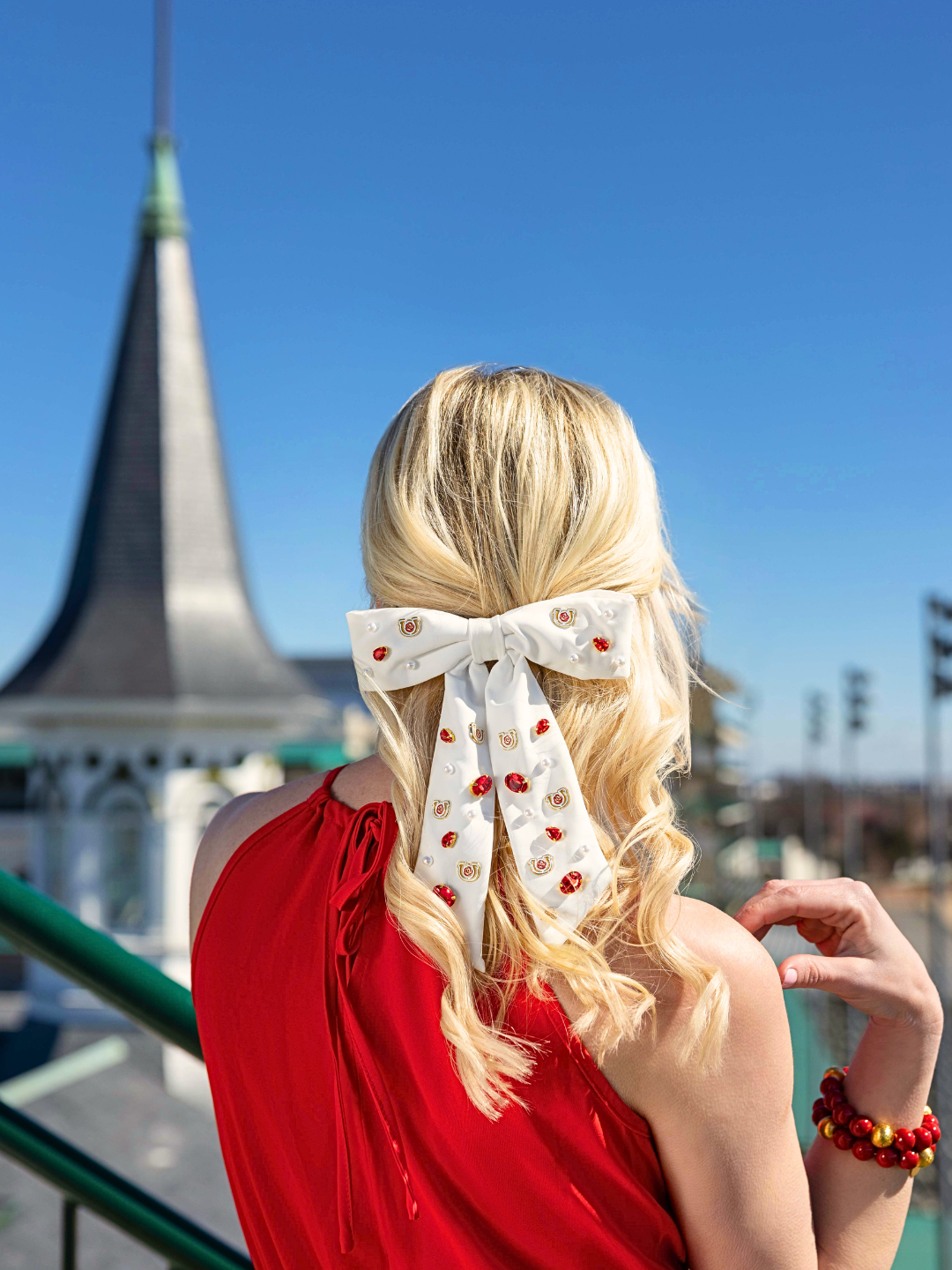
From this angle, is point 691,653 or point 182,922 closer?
point 691,653

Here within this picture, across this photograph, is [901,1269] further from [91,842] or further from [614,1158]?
[614,1158]

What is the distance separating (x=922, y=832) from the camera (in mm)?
44719

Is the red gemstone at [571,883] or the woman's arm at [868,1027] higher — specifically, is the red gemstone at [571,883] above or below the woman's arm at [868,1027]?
above

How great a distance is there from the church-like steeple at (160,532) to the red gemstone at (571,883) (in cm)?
1460

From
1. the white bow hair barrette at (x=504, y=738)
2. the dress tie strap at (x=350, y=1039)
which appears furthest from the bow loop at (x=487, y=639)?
the dress tie strap at (x=350, y=1039)

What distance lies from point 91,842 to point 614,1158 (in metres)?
14.3

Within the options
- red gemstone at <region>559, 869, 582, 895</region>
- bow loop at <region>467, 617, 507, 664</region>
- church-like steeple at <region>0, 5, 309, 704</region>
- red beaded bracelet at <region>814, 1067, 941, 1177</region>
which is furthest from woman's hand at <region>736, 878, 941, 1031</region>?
church-like steeple at <region>0, 5, 309, 704</region>

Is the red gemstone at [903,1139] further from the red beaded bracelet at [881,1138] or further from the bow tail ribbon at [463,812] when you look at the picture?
the bow tail ribbon at [463,812]

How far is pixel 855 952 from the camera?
116 cm

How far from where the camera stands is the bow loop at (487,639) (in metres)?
1.09

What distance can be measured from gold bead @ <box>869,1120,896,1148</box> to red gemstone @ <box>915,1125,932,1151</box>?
24 mm

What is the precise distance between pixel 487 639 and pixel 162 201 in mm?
18600

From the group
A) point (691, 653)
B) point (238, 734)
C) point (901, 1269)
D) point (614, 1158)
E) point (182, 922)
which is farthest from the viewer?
point (238, 734)

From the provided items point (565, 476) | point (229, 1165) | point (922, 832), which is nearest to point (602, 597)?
point (565, 476)
